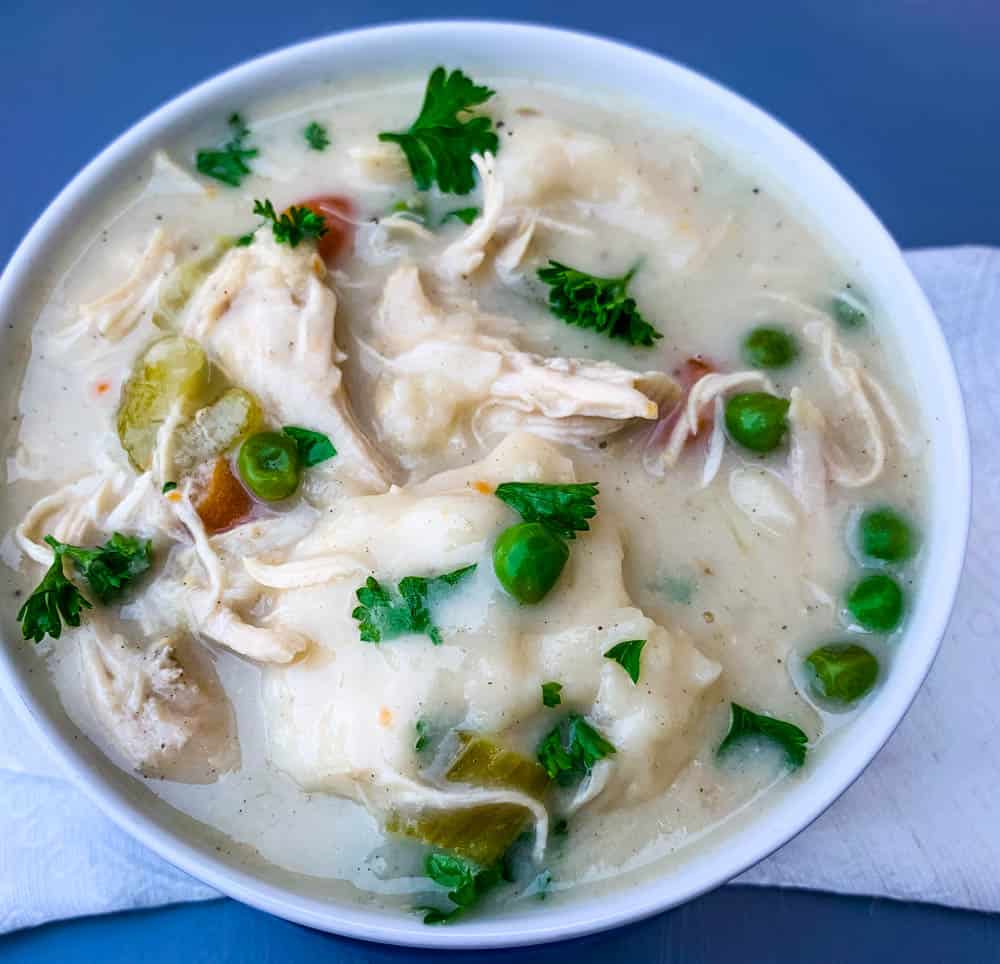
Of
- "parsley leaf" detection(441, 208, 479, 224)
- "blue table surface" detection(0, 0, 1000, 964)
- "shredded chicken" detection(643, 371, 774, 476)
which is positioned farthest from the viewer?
"blue table surface" detection(0, 0, 1000, 964)

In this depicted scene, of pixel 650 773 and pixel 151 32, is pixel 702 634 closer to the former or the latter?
pixel 650 773

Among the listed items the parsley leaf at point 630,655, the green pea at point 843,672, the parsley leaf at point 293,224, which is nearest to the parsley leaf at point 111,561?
the parsley leaf at point 293,224

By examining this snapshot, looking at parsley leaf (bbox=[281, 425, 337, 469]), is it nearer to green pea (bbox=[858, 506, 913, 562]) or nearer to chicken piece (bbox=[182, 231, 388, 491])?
chicken piece (bbox=[182, 231, 388, 491])

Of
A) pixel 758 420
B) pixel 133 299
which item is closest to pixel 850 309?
pixel 758 420

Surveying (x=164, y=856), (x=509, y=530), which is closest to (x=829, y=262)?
(x=509, y=530)

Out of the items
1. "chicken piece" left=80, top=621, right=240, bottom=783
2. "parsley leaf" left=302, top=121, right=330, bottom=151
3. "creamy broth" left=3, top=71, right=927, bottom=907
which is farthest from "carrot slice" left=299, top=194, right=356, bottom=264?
"chicken piece" left=80, top=621, right=240, bottom=783

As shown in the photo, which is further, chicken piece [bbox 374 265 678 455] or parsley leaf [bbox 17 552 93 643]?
chicken piece [bbox 374 265 678 455]
